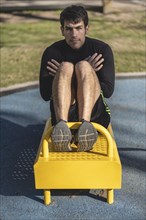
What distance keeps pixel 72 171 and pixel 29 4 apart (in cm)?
1038

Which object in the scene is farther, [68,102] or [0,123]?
[0,123]

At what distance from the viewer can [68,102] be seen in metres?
3.11

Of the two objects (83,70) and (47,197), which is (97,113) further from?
(47,197)

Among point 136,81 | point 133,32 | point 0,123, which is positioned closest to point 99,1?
point 133,32

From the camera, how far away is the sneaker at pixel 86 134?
2.84 metres

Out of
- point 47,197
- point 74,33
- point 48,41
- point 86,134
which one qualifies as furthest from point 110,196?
point 48,41

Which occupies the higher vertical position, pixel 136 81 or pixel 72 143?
pixel 72 143

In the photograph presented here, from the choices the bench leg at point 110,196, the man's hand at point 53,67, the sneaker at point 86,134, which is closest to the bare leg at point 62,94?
the sneaker at point 86,134

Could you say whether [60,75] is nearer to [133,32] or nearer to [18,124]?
[18,124]

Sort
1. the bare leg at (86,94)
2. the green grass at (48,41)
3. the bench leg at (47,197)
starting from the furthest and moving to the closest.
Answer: the green grass at (48,41) < the bench leg at (47,197) < the bare leg at (86,94)

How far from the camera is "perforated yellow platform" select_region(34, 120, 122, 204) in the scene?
9.70 ft

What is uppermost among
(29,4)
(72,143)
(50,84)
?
(50,84)

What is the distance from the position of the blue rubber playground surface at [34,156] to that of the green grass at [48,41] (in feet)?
3.08

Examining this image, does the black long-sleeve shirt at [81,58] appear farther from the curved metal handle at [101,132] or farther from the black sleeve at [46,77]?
the curved metal handle at [101,132]
